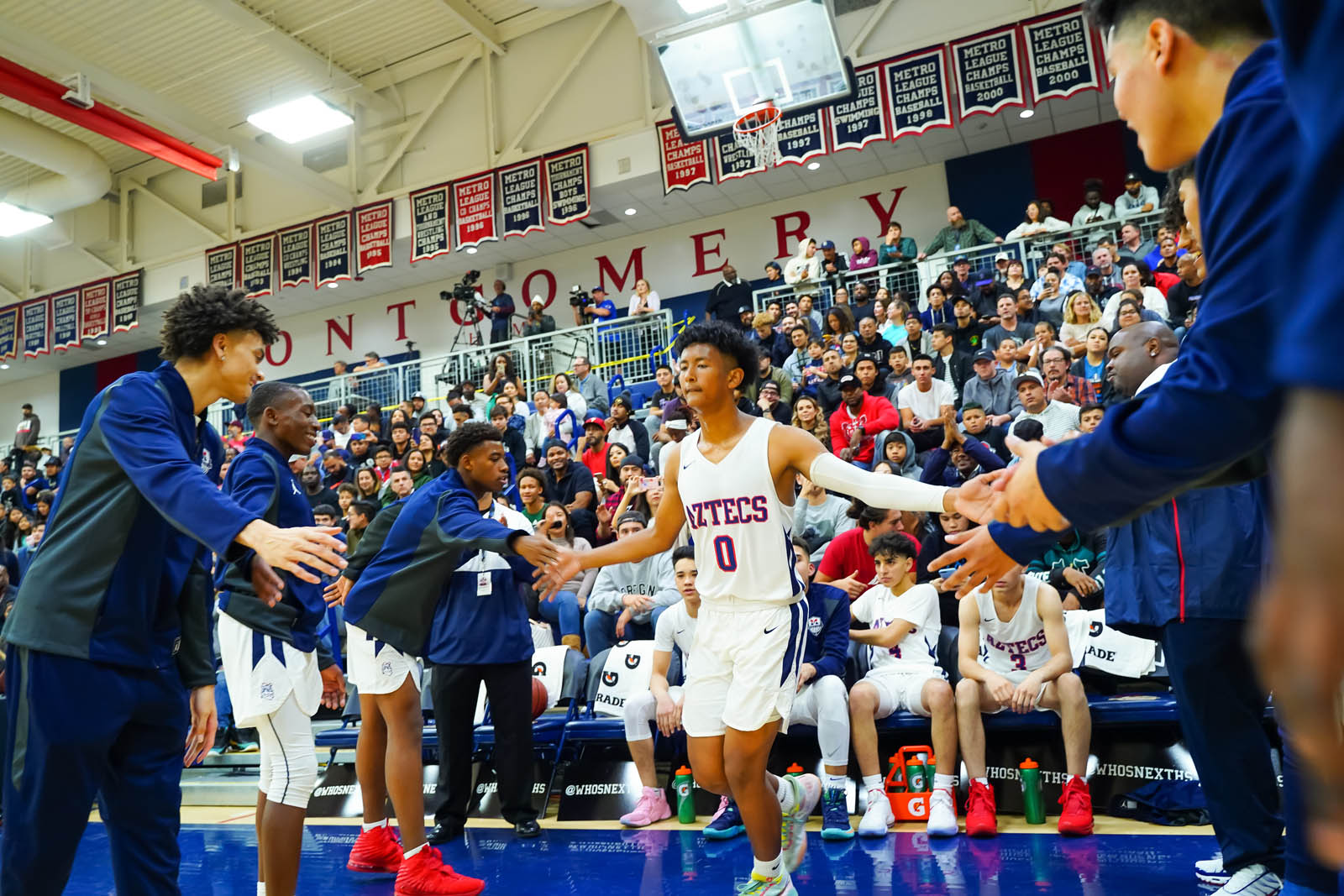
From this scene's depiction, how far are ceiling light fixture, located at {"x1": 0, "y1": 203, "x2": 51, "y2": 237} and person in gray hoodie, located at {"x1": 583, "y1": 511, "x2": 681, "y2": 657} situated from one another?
16.2 m

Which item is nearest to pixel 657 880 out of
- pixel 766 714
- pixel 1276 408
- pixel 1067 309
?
pixel 766 714

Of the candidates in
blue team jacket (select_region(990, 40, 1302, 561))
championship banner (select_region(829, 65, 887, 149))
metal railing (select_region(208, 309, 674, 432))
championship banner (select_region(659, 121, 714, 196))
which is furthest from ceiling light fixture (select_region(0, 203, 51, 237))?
blue team jacket (select_region(990, 40, 1302, 561))

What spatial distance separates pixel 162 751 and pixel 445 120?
18.0 meters

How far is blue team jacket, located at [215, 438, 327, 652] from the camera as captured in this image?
3.71 meters

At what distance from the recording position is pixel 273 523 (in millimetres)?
3736

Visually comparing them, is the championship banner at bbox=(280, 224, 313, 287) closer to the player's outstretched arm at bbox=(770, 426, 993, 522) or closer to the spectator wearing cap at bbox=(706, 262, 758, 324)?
the spectator wearing cap at bbox=(706, 262, 758, 324)

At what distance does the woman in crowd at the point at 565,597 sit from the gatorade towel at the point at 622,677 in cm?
81

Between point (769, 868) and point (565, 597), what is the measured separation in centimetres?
436

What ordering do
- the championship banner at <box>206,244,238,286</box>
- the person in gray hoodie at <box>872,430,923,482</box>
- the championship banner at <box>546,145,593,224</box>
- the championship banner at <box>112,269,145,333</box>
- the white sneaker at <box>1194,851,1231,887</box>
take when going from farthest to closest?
the championship banner at <box>112,269,145,333</box> < the championship banner at <box>206,244,238,286</box> < the championship banner at <box>546,145,593,224</box> < the person in gray hoodie at <box>872,430,923,482</box> < the white sneaker at <box>1194,851,1231,887</box>

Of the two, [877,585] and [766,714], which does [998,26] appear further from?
[766,714]

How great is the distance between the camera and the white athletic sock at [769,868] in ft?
12.4

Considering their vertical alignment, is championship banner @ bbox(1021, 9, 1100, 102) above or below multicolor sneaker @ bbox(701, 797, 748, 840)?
above

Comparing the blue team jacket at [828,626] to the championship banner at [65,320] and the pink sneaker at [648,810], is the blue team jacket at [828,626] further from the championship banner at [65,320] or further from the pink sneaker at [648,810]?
the championship banner at [65,320]

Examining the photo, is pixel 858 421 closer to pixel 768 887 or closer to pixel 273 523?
pixel 768 887
